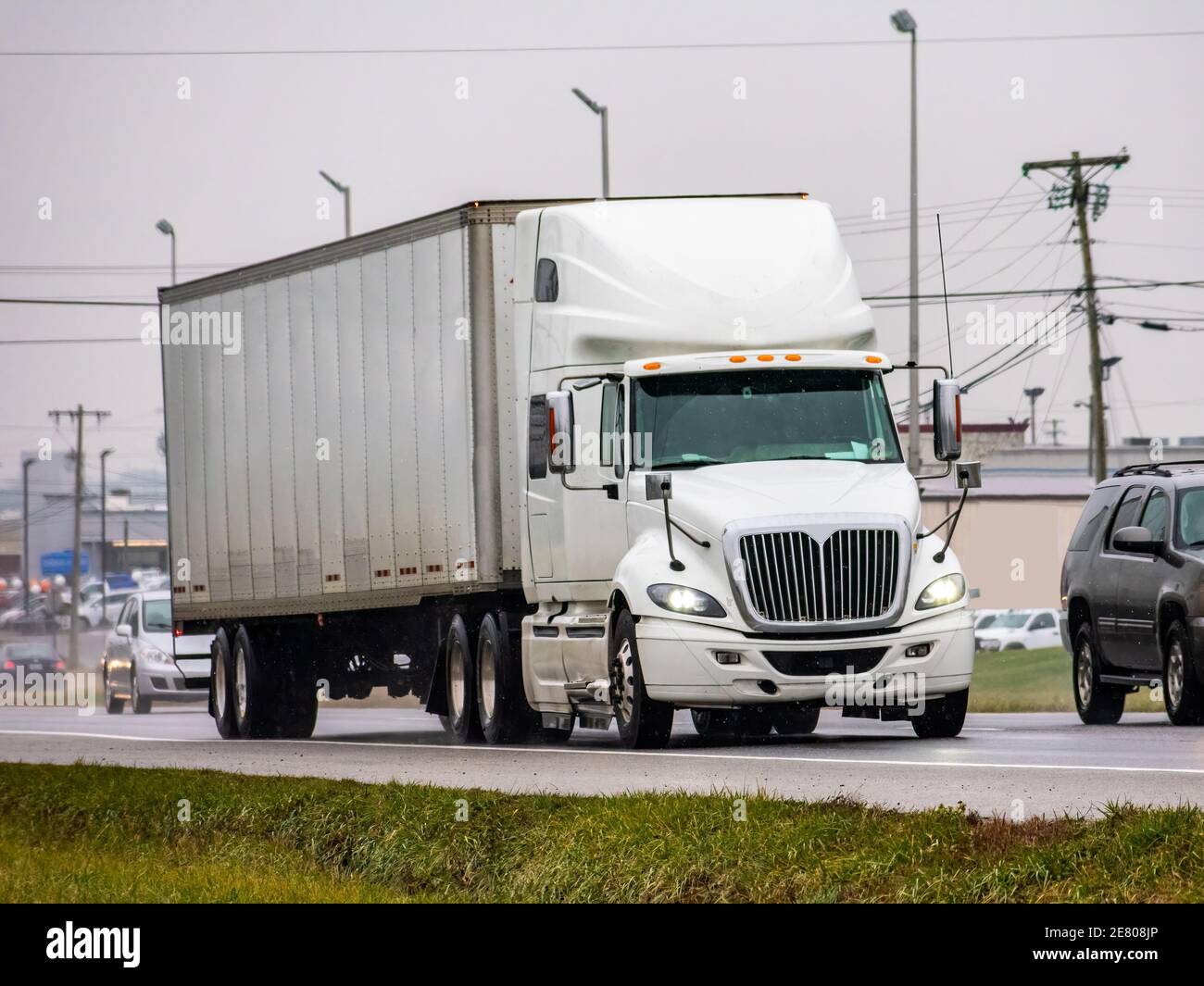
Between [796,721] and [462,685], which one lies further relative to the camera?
[796,721]

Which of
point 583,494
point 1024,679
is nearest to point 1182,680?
point 583,494

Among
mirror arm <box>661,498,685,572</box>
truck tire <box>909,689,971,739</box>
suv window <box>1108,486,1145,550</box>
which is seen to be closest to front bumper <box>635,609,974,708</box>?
mirror arm <box>661,498,685,572</box>

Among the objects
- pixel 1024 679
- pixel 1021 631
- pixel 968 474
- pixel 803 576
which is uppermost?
pixel 968 474

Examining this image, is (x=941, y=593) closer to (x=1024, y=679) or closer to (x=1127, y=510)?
(x=1127, y=510)

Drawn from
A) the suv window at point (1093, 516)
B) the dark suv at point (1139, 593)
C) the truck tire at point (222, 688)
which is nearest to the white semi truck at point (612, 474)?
the truck tire at point (222, 688)

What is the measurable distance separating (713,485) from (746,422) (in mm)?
711

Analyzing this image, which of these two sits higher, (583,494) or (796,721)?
(583,494)

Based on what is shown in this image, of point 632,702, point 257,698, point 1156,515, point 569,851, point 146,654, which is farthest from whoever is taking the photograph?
point 146,654

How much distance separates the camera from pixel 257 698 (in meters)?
24.4

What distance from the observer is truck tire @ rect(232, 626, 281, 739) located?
24.4 m

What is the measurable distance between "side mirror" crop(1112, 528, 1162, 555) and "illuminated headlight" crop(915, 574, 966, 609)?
9.52ft
